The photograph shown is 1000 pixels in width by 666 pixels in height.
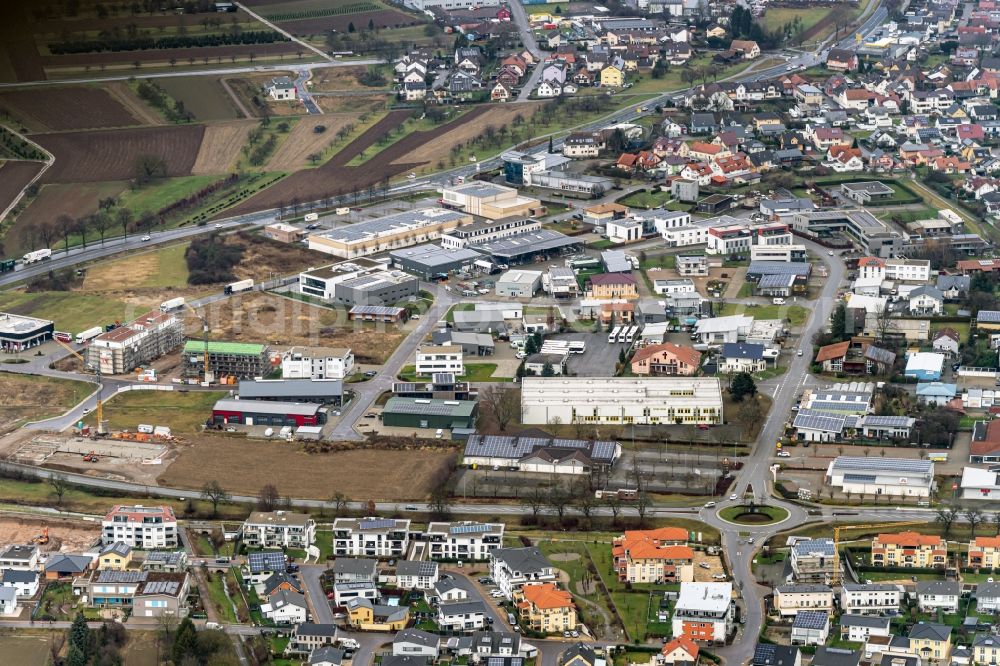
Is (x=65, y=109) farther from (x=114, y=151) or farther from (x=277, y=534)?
(x=277, y=534)

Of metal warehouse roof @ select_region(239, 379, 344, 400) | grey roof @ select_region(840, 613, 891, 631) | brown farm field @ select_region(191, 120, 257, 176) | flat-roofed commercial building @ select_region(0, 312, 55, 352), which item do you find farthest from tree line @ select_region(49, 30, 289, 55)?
grey roof @ select_region(840, 613, 891, 631)

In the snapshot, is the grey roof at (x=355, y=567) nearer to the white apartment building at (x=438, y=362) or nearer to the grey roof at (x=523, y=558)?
the grey roof at (x=523, y=558)

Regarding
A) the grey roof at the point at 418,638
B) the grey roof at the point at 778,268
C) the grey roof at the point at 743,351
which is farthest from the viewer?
the grey roof at the point at 778,268

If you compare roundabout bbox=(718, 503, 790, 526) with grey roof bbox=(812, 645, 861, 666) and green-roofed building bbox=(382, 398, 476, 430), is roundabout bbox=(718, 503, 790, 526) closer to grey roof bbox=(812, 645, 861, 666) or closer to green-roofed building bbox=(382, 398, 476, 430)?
grey roof bbox=(812, 645, 861, 666)

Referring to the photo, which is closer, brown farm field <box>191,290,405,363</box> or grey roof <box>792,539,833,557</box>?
grey roof <box>792,539,833,557</box>

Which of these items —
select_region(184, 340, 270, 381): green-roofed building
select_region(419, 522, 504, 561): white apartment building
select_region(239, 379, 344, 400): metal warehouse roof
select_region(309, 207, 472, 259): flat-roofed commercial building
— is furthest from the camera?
select_region(309, 207, 472, 259): flat-roofed commercial building

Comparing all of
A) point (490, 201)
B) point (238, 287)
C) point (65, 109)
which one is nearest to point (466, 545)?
point (238, 287)

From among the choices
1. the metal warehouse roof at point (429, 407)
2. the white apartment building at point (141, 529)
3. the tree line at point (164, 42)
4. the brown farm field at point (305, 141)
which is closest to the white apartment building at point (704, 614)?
the white apartment building at point (141, 529)
